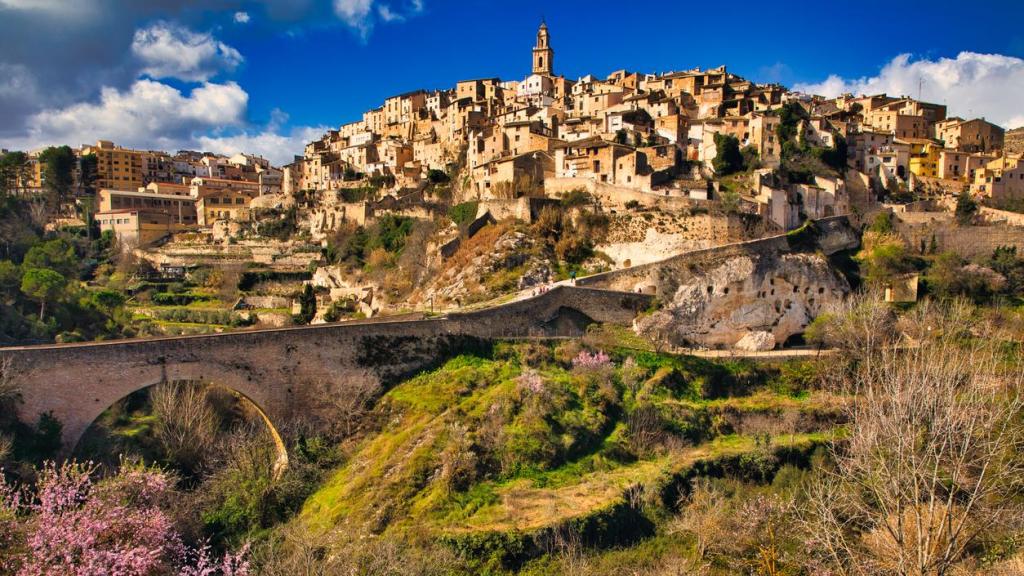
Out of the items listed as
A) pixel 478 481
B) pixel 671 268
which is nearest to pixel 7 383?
pixel 478 481

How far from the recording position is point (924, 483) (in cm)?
1342

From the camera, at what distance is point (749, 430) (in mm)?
25672

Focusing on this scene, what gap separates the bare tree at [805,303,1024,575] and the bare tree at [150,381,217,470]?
62.0ft

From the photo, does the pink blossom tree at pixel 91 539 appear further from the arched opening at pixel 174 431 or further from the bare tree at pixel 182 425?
the bare tree at pixel 182 425

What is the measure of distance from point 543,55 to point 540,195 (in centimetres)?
3988

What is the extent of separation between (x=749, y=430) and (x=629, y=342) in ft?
19.3

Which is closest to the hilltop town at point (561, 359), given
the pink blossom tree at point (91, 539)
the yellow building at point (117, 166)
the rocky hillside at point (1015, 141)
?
the pink blossom tree at point (91, 539)

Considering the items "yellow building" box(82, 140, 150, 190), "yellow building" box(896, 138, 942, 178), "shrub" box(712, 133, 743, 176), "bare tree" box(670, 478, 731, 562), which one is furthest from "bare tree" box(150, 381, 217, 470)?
"yellow building" box(82, 140, 150, 190)

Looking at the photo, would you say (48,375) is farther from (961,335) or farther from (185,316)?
(961,335)

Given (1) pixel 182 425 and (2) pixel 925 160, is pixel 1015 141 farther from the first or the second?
(1) pixel 182 425

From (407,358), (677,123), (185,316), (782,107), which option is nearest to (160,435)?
(407,358)

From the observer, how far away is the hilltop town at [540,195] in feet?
118

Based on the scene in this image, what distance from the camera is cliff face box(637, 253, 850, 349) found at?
3108cm

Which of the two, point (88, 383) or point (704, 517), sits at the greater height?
point (88, 383)
